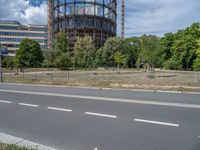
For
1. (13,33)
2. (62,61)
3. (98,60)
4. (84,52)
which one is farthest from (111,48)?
(13,33)

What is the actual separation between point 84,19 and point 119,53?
3336 cm

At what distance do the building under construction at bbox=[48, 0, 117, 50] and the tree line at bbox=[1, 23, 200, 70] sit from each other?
18160mm

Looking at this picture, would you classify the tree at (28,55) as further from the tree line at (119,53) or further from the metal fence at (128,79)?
the metal fence at (128,79)

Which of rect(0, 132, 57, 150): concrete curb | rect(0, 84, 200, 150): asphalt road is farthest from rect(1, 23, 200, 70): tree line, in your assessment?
rect(0, 132, 57, 150): concrete curb

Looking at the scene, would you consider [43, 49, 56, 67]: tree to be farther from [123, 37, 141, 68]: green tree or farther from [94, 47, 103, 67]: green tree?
[123, 37, 141, 68]: green tree

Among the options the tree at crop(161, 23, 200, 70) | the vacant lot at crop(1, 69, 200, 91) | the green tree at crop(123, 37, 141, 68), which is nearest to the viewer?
the vacant lot at crop(1, 69, 200, 91)

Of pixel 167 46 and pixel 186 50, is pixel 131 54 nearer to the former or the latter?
pixel 167 46

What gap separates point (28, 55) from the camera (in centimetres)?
7294

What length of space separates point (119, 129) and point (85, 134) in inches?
39.6

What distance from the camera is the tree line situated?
60.6 meters

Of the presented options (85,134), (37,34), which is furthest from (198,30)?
(37,34)

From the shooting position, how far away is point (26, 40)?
7494 centimetres

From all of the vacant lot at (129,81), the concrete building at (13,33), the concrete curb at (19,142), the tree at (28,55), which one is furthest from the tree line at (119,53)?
the concrete building at (13,33)

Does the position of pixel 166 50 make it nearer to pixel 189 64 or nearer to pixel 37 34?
pixel 189 64
